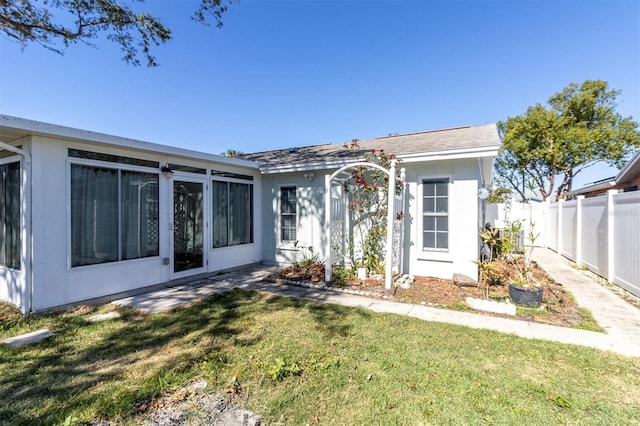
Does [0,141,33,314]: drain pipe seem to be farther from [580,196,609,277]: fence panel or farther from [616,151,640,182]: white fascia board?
[616,151,640,182]: white fascia board

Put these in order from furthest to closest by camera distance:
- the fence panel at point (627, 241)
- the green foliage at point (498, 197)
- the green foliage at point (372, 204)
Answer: the green foliage at point (498, 197) → the green foliage at point (372, 204) → the fence panel at point (627, 241)

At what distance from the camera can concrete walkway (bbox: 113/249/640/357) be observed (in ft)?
13.3

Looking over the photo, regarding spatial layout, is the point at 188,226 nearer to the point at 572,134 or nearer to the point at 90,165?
the point at 90,165

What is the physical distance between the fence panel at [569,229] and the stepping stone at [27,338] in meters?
14.1

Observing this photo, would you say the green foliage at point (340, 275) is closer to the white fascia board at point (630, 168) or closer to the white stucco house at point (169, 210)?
the white stucco house at point (169, 210)

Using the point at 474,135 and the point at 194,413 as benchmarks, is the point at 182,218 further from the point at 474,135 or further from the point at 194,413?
the point at 474,135

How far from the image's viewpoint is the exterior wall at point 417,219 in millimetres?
6848

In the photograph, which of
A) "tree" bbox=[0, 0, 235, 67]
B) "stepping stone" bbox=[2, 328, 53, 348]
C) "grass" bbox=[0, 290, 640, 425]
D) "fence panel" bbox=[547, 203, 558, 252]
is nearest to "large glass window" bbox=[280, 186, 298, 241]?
"grass" bbox=[0, 290, 640, 425]

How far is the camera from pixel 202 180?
7609mm

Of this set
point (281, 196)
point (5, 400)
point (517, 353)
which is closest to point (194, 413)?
point (5, 400)

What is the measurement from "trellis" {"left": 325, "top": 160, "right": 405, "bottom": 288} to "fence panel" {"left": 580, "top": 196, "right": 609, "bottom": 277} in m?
5.22

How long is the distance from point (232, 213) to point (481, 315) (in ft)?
21.7

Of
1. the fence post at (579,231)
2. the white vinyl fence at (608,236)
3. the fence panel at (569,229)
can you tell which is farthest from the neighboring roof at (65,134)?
the fence panel at (569,229)

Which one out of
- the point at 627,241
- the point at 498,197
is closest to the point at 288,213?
the point at 627,241
